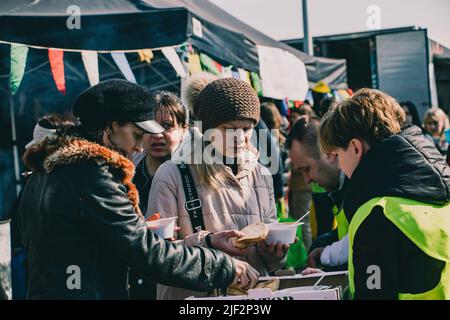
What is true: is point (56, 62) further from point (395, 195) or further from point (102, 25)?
point (395, 195)

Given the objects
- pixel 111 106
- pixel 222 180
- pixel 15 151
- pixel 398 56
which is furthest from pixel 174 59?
pixel 398 56

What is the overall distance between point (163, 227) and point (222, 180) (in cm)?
45

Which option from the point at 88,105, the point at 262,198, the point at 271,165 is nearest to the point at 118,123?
the point at 88,105

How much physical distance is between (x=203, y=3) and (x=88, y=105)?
5152 mm

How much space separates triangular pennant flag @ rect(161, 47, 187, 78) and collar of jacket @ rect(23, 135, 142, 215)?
2966 mm

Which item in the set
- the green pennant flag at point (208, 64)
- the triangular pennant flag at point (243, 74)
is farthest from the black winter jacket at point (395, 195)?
the triangular pennant flag at point (243, 74)

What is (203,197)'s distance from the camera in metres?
3.16

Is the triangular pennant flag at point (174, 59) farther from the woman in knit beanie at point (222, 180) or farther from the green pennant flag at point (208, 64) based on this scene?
the woman in knit beanie at point (222, 180)

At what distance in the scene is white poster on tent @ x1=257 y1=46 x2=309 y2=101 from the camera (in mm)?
7781

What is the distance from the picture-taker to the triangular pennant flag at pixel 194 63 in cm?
574

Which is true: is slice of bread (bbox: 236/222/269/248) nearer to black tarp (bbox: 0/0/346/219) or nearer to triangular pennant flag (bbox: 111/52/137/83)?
black tarp (bbox: 0/0/346/219)

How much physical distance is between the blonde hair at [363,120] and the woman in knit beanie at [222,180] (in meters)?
0.75

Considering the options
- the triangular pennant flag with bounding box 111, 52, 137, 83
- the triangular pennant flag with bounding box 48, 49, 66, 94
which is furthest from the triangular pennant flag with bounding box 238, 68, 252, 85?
the triangular pennant flag with bounding box 48, 49, 66, 94
